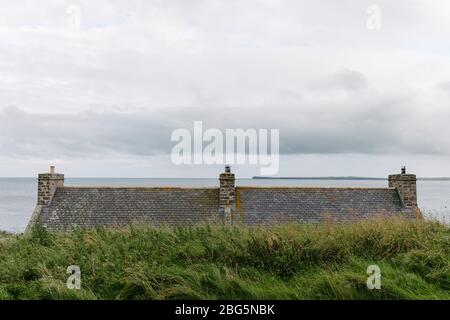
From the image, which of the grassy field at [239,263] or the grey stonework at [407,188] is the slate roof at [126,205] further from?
the grassy field at [239,263]

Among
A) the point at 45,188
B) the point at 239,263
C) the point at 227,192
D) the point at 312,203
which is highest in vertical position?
the point at 45,188

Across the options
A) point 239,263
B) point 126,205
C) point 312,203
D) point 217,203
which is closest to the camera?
point 239,263

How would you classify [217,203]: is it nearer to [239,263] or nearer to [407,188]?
[407,188]

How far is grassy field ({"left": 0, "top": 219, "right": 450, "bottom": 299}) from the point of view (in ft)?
21.2

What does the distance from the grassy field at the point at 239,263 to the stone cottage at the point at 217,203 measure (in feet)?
44.6

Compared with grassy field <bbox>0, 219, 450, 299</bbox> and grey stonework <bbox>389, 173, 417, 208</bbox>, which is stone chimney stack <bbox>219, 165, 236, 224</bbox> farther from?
grassy field <bbox>0, 219, 450, 299</bbox>

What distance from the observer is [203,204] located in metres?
24.3

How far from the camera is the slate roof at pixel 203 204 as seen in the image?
22.9 metres

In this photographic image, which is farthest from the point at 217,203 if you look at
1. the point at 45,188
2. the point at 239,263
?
the point at 239,263

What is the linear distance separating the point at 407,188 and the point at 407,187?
0.06 meters

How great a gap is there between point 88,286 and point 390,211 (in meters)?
20.8

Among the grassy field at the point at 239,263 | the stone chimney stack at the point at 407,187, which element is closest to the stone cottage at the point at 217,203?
the stone chimney stack at the point at 407,187
